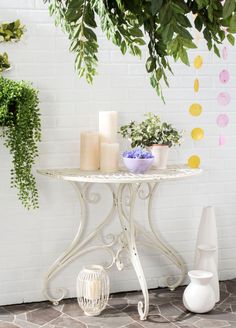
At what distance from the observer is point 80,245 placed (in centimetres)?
329

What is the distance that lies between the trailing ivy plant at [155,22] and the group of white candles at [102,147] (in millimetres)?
2535

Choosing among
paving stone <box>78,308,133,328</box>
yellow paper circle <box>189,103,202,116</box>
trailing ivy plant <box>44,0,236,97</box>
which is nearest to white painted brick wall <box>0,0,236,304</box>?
yellow paper circle <box>189,103,202,116</box>

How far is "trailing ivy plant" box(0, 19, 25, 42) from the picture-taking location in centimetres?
310

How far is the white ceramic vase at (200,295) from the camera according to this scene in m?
3.12

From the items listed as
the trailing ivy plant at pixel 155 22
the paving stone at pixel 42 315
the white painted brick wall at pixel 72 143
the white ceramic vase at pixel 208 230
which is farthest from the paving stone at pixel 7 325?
the trailing ivy plant at pixel 155 22

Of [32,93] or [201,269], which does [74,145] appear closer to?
[32,93]

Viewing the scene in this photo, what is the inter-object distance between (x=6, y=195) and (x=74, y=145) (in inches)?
19.5

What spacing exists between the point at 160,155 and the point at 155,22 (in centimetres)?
268

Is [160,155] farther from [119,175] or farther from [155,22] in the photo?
[155,22]

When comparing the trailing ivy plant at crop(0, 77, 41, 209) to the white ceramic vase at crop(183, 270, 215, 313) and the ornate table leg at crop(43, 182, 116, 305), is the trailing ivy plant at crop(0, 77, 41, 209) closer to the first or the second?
the ornate table leg at crop(43, 182, 116, 305)

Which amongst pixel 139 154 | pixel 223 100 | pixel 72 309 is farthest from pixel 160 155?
pixel 72 309

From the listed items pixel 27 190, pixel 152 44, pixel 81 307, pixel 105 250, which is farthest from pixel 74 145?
pixel 152 44

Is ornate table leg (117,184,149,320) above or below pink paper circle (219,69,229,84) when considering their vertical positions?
below

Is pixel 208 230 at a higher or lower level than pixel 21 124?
lower
